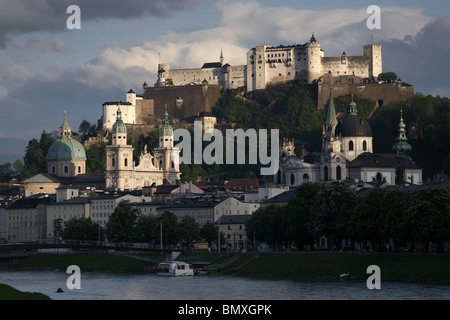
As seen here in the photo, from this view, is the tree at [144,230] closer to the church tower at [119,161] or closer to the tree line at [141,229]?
the tree line at [141,229]

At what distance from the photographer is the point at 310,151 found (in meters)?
185

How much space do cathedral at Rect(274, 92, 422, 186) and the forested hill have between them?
13.3 ft

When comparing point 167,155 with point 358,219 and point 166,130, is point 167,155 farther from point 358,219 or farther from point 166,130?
point 358,219

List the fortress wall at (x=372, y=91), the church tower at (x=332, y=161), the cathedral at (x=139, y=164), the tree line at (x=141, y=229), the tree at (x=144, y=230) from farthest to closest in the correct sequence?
the fortress wall at (x=372, y=91)
the cathedral at (x=139, y=164)
the church tower at (x=332, y=161)
the tree at (x=144, y=230)
the tree line at (x=141, y=229)

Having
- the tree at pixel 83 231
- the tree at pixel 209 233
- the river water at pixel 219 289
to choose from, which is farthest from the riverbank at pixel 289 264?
the tree at pixel 83 231

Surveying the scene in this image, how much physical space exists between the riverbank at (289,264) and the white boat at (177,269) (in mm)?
2627

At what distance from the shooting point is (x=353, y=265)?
291ft

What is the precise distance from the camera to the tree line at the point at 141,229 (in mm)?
124188

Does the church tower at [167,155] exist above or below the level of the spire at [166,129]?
below

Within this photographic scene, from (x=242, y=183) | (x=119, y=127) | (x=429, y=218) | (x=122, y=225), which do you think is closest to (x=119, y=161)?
(x=119, y=127)

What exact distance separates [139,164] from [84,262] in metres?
69.3
